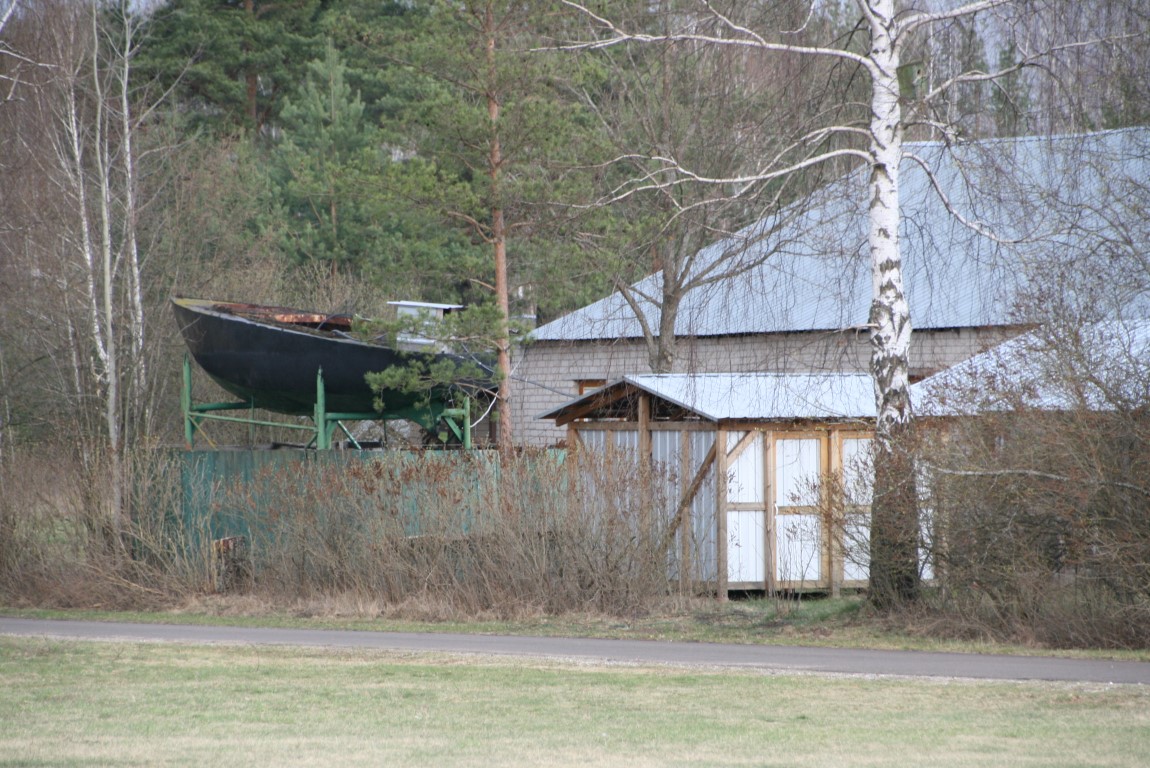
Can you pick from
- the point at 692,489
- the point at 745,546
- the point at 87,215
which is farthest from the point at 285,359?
the point at 745,546

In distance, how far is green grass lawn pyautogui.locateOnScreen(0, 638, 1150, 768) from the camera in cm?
829

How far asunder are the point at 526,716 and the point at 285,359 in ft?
45.3

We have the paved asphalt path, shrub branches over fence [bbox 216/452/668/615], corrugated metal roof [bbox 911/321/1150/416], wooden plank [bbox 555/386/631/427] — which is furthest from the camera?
wooden plank [bbox 555/386/631/427]

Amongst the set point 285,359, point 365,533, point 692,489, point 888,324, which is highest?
point 285,359

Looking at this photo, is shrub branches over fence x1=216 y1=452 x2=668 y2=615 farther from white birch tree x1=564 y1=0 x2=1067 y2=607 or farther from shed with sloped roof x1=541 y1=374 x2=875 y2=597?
white birch tree x1=564 y1=0 x2=1067 y2=607

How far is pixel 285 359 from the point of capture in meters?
22.6

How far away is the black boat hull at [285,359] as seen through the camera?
22047 millimetres

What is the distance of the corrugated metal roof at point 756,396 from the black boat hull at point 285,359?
13.3 feet

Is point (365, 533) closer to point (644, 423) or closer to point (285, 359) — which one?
point (644, 423)

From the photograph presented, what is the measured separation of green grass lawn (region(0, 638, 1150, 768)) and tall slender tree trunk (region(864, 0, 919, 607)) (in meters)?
3.08

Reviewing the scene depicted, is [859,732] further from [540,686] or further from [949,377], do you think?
[949,377]

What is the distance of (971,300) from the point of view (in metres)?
22.7

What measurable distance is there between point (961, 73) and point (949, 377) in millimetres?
3688

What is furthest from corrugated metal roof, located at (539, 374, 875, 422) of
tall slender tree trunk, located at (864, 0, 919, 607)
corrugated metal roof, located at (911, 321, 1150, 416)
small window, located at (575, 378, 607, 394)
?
small window, located at (575, 378, 607, 394)
